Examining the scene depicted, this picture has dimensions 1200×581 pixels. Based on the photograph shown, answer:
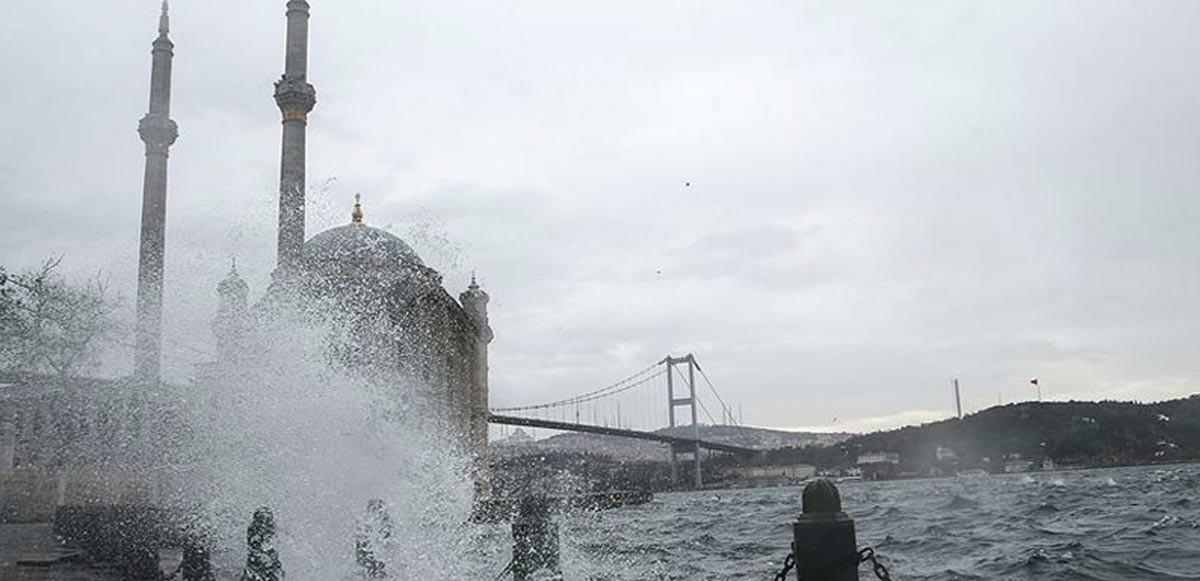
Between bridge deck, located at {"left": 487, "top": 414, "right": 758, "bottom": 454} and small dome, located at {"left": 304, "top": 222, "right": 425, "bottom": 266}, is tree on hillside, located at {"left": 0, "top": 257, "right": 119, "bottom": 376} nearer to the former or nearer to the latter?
small dome, located at {"left": 304, "top": 222, "right": 425, "bottom": 266}

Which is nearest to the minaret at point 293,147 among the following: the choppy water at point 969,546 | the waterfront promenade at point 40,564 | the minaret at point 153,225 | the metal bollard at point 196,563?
the minaret at point 153,225

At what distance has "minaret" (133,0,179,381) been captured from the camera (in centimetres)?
2964

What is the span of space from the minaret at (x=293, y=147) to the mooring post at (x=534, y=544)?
→ 17.9 m

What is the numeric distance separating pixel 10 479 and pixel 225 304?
299 inches

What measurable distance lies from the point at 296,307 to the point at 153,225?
42.0ft

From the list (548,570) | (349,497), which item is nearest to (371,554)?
(548,570)

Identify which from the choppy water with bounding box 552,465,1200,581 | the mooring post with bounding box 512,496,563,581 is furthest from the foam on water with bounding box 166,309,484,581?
the choppy water with bounding box 552,465,1200,581

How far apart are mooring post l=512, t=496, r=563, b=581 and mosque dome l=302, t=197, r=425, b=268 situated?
766 inches

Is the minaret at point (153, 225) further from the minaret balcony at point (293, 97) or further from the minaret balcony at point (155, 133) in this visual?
the minaret balcony at point (293, 97)

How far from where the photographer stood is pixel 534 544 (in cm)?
980

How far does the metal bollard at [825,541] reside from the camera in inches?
183

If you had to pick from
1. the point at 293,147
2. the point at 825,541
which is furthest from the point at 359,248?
the point at 825,541

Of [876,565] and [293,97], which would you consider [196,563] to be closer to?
[876,565]

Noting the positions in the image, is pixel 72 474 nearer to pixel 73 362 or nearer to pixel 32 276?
pixel 73 362
